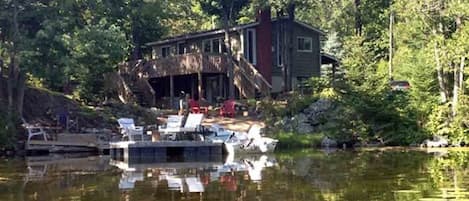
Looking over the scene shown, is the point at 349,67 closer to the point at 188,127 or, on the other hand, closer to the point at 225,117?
the point at 225,117

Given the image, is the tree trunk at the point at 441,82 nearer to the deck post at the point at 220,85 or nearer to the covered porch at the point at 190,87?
the covered porch at the point at 190,87

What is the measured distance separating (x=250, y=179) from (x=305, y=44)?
97.2 feet

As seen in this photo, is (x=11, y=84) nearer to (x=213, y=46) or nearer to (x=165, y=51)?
(x=213, y=46)

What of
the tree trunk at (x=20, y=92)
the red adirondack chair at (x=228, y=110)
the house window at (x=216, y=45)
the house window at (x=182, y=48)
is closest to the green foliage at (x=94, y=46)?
the tree trunk at (x=20, y=92)

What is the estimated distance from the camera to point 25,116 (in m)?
34.4

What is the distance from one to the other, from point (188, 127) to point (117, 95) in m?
16.0

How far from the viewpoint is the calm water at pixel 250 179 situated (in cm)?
1436

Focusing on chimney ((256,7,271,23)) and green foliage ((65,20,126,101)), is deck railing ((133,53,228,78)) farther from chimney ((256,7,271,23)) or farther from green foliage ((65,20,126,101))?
green foliage ((65,20,126,101))

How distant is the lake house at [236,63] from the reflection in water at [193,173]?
1533 cm

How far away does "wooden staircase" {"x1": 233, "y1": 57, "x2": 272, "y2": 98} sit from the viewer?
40.7m

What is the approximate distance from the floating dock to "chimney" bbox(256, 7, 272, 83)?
53.0 ft

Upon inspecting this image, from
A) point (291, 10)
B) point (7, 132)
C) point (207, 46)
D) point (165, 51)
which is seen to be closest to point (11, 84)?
point (7, 132)

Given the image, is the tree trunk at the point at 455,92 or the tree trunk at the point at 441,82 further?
the tree trunk at the point at 441,82

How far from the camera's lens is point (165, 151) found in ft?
92.7
